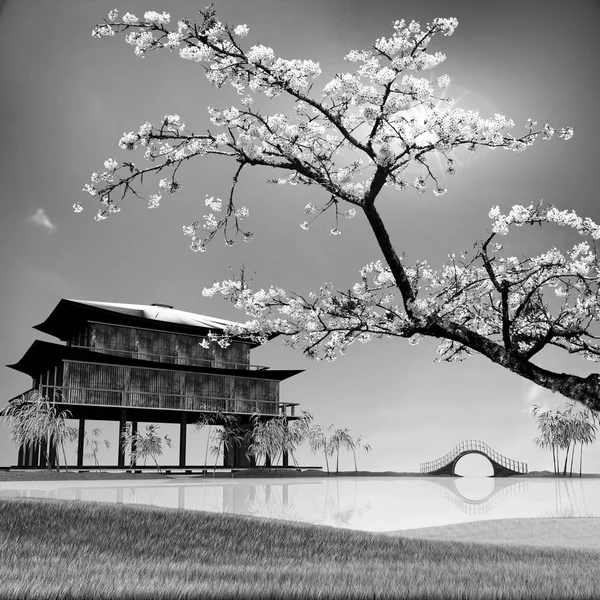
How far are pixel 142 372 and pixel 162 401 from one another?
77.4 inches

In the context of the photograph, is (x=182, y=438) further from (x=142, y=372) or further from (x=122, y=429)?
(x=142, y=372)

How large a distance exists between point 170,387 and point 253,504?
19.5m

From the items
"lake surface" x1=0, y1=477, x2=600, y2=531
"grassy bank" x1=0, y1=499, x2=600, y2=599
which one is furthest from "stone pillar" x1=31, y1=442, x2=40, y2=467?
"grassy bank" x1=0, y1=499, x2=600, y2=599

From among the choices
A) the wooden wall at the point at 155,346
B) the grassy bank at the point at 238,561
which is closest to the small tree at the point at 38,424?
the wooden wall at the point at 155,346

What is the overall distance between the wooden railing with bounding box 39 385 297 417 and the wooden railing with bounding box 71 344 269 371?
7.42 ft

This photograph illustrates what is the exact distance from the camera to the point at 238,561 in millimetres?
10812

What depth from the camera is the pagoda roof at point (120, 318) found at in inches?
1533

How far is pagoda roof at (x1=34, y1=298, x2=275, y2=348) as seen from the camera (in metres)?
38.9

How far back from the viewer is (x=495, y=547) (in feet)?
40.2

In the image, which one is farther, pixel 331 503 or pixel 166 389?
pixel 166 389

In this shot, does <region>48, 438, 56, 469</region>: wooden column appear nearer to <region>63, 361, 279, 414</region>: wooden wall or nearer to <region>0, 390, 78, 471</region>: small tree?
<region>0, 390, 78, 471</region>: small tree

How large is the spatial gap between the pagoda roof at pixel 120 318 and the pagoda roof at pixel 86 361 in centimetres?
228

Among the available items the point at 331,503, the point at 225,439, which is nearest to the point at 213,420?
the point at 225,439

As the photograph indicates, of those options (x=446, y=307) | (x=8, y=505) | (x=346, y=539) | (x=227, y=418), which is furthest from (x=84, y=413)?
(x=446, y=307)
